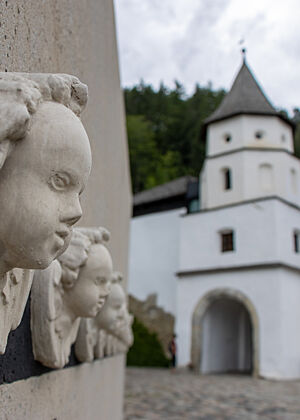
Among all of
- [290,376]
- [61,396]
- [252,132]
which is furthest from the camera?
[252,132]

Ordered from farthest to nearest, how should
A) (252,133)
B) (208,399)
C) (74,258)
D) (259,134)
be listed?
(259,134) → (252,133) → (208,399) → (74,258)

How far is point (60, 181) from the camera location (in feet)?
2.29

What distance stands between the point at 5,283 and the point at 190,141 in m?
33.1

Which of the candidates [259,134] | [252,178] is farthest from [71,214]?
[259,134]

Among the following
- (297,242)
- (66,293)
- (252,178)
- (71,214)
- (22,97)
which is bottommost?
(66,293)

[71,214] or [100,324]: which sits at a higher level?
[71,214]

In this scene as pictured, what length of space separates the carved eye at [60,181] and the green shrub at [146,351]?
16951 millimetres

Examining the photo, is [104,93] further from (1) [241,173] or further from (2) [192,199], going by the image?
(2) [192,199]

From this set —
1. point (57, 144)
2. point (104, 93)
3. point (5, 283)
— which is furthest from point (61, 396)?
point (104, 93)

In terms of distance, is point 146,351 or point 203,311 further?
point 146,351

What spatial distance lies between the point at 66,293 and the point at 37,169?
2.01 ft

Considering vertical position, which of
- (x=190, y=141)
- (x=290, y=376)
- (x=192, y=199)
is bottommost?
(x=290, y=376)

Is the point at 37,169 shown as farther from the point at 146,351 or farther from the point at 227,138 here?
the point at 227,138

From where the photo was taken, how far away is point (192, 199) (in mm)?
18781
